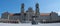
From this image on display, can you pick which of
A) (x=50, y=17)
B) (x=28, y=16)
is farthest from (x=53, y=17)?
(x=28, y=16)

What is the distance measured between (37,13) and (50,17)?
4364mm

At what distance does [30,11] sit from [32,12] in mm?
611

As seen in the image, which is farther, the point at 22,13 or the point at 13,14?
the point at 13,14

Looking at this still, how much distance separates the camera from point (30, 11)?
95.6ft

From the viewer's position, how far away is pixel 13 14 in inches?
1299

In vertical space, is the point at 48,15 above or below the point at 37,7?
below

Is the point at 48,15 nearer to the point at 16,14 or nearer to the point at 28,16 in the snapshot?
the point at 28,16

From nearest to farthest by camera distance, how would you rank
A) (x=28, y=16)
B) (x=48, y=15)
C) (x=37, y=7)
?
(x=37, y=7) → (x=28, y=16) → (x=48, y=15)

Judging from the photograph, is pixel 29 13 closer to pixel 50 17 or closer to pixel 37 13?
pixel 37 13

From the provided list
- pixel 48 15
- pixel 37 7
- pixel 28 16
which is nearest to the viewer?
pixel 37 7

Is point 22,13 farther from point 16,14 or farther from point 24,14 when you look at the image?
point 16,14

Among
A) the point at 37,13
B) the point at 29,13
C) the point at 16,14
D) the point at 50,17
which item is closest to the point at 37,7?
the point at 37,13

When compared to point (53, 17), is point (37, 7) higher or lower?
higher

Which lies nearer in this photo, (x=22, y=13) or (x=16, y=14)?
(x=22, y=13)
